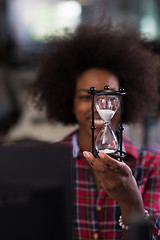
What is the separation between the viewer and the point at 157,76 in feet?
→ 3.42

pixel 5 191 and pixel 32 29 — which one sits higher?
pixel 32 29

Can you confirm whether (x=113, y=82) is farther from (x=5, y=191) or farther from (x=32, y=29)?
(x=32, y=29)

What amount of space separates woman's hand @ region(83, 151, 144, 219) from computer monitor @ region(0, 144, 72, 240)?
7 centimetres

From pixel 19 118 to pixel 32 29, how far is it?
179cm

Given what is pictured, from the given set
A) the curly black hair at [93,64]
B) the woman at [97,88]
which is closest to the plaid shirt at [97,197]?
the woman at [97,88]

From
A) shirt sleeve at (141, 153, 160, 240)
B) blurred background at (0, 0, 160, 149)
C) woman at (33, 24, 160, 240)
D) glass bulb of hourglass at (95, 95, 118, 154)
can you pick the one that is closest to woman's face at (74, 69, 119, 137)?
woman at (33, 24, 160, 240)

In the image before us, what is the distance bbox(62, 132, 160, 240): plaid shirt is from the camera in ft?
2.73

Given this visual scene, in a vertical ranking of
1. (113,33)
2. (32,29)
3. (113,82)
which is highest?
(32,29)

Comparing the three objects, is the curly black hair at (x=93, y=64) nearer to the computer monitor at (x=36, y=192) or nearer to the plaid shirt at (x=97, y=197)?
the plaid shirt at (x=97, y=197)

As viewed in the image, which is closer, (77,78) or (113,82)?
(113,82)

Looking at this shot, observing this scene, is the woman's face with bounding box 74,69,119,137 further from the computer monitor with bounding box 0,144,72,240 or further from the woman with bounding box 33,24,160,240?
the computer monitor with bounding box 0,144,72,240

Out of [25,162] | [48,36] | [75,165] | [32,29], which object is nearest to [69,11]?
[32,29]

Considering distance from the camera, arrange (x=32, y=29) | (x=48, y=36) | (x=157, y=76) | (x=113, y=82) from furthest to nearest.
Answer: (x=32, y=29) → (x=48, y=36) → (x=157, y=76) → (x=113, y=82)

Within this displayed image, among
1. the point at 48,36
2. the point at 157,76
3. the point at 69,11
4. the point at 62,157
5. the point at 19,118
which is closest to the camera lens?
the point at 62,157
